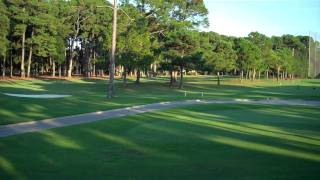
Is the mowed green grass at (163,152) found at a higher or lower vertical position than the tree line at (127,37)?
lower

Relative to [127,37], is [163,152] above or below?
below

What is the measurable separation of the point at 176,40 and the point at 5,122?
151ft

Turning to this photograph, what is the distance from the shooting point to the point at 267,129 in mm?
19203

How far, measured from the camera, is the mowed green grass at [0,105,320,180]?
10.5 meters

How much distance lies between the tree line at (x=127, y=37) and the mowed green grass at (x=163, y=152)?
26.1m

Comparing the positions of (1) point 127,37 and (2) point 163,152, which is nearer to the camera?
(2) point 163,152

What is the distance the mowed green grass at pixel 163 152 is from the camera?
1047 cm

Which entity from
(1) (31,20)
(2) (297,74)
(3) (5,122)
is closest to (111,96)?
(3) (5,122)

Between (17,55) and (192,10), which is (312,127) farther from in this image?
(17,55)

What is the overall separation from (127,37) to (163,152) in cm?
4729

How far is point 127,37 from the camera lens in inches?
2340

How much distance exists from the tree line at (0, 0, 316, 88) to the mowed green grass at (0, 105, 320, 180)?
2609 cm

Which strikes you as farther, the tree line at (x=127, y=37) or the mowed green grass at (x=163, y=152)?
the tree line at (x=127, y=37)

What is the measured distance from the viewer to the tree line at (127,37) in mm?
61812
